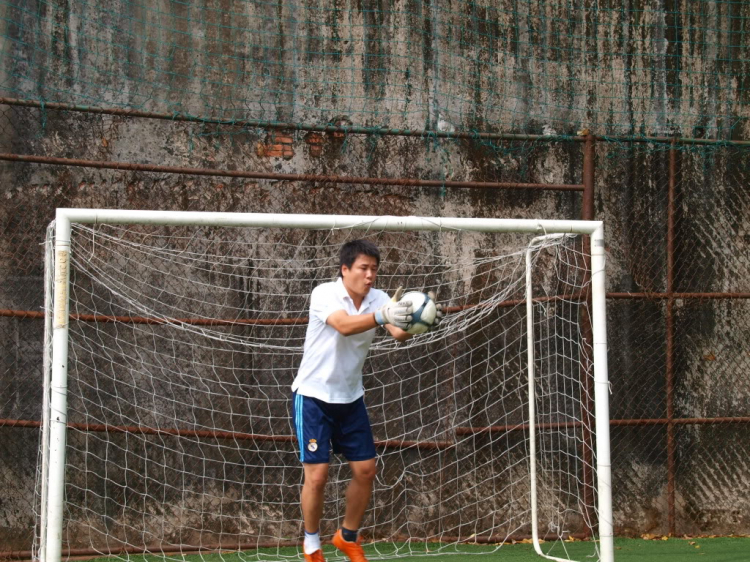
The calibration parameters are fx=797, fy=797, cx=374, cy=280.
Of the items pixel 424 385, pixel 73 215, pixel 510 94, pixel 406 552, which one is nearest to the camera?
pixel 73 215

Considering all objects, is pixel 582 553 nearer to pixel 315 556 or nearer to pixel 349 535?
pixel 349 535

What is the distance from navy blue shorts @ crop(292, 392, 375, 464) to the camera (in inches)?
159

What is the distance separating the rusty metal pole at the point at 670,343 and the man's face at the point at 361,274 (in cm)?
266

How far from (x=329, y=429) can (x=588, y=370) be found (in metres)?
2.27

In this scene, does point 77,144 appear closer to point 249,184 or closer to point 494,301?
point 249,184

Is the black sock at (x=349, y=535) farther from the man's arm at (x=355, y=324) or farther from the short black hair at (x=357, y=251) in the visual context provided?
the short black hair at (x=357, y=251)

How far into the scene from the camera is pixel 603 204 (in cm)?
586

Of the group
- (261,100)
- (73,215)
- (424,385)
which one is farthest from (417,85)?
(73,215)

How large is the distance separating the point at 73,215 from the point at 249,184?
1.60 m

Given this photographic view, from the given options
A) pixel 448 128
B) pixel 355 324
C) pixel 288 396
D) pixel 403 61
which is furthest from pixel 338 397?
pixel 403 61

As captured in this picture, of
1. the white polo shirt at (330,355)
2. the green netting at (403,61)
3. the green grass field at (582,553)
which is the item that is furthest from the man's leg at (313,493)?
A: the green netting at (403,61)

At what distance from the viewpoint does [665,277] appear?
19.1ft

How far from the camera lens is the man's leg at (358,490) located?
13.5 ft

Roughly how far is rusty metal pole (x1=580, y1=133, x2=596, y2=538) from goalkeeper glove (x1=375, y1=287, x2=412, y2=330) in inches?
85.7
